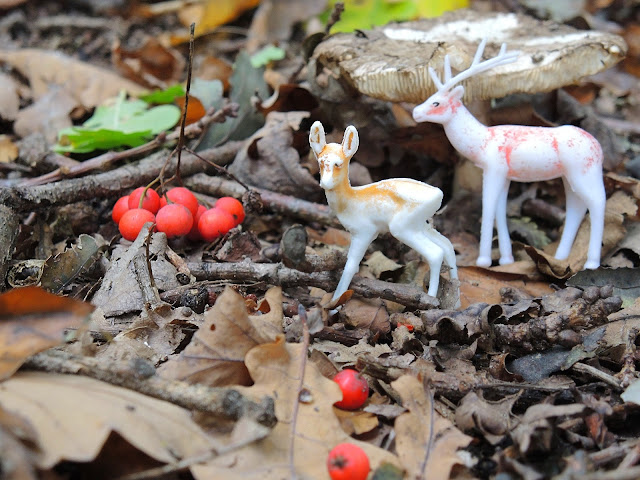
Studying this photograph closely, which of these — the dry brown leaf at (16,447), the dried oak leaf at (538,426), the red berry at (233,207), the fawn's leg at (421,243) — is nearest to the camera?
the dry brown leaf at (16,447)

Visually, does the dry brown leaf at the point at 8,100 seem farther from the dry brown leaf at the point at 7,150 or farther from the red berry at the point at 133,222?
the red berry at the point at 133,222

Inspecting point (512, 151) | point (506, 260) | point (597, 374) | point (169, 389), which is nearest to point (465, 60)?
point (512, 151)

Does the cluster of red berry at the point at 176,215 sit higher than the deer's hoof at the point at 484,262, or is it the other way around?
the cluster of red berry at the point at 176,215

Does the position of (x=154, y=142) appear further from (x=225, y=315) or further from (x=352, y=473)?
(x=352, y=473)

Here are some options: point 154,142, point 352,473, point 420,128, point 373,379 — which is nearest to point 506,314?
point 373,379

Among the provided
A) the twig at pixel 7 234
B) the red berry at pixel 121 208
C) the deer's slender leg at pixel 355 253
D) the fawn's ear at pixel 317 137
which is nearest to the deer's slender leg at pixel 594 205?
the deer's slender leg at pixel 355 253

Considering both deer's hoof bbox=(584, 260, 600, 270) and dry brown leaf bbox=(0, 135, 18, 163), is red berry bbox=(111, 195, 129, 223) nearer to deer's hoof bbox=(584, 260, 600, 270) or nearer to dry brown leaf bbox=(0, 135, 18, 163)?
dry brown leaf bbox=(0, 135, 18, 163)

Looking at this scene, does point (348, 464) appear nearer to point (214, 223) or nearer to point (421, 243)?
point (421, 243)
